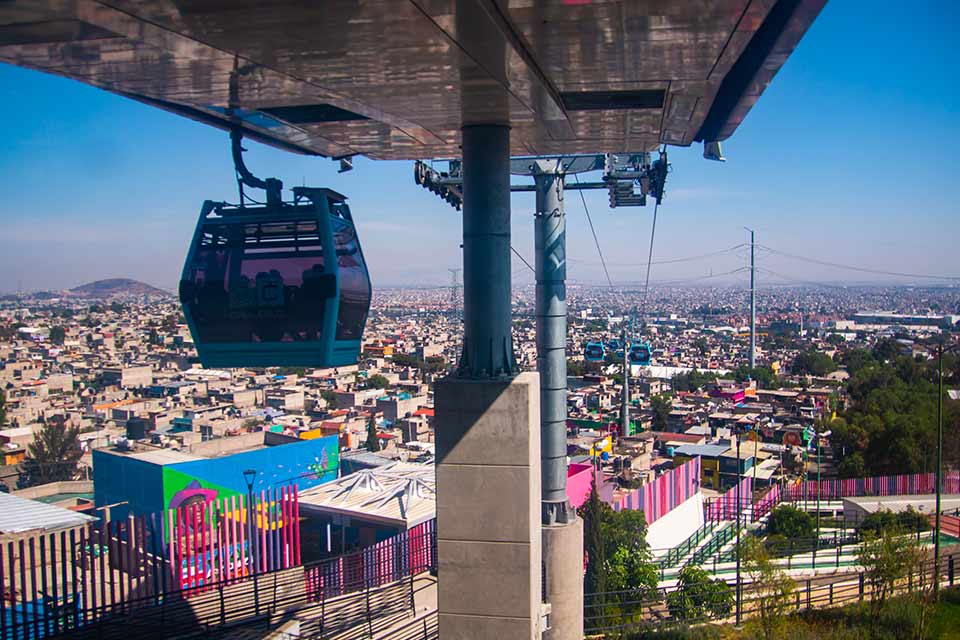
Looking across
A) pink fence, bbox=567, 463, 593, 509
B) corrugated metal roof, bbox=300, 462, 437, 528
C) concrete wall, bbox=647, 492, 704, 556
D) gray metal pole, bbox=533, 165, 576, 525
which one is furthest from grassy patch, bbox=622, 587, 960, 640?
pink fence, bbox=567, 463, 593, 509

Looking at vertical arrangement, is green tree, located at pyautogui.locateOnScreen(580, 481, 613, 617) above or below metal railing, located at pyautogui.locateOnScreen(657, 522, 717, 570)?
above

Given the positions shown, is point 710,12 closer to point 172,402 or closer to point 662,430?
point 662,430

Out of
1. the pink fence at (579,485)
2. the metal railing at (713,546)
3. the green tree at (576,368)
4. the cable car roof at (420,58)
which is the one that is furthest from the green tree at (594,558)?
the green tree at (576,368)

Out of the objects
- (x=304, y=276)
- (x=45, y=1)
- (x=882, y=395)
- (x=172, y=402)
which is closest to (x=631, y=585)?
(x=304, y=276)

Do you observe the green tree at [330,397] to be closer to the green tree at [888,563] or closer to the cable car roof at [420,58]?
the green tree at [888,563]

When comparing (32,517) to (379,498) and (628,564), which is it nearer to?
(379,498)

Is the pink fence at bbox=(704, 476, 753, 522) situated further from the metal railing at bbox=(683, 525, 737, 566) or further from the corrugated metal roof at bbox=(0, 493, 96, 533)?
the corrugated metal roof at bbox=(0, 493, 96, 533)
